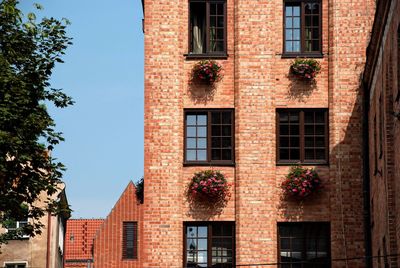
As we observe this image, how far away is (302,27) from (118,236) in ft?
146

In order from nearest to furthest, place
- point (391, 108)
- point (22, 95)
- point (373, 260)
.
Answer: point (391, 108) → point (22, 95) → point (373, 260)

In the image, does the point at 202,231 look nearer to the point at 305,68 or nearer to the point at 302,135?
the point at 302,135

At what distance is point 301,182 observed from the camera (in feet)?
115

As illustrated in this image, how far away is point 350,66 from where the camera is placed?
118 ft

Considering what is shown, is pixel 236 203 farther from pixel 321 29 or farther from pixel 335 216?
pixel 321 29

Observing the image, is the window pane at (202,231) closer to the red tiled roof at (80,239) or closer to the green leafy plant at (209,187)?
the green leafy plant at (209,187)

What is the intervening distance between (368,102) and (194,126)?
505cm

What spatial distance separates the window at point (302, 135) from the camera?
3575 cm

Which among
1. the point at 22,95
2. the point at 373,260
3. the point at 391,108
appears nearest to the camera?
the point at 391,108

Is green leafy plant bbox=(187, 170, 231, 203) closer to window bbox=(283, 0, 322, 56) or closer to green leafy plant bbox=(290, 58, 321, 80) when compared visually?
green leafy plant bbox=(290, 58, 321, 80)

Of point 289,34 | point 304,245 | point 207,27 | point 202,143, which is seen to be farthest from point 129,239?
point 304,245

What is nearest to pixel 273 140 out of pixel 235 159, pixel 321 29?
pixel 235 159

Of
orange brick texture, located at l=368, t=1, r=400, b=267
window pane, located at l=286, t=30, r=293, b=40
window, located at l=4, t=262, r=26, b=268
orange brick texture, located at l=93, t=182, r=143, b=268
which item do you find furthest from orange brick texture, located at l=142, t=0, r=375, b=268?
orange brick texture, located at l=93, t=182, r=143, b=268

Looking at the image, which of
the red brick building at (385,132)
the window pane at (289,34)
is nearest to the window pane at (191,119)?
the window pane at (289,34)
